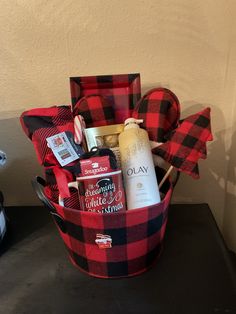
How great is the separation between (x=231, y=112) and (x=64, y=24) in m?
0.44

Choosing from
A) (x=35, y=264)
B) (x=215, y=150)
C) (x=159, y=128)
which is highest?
(x=159, y=128)

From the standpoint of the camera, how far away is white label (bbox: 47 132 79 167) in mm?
555

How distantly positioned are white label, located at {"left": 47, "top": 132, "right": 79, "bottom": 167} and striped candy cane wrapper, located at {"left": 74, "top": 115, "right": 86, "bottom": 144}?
0.02m

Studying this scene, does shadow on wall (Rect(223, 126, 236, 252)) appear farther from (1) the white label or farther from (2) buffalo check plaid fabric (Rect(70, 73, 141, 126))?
(1) the white label

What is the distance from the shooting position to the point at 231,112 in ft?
2.48

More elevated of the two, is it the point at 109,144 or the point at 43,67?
the point at 43,67

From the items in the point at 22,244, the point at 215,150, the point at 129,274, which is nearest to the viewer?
the point at 129,274

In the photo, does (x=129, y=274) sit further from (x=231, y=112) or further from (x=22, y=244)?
(x=231, y=112)

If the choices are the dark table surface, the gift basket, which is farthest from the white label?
the dark table surface

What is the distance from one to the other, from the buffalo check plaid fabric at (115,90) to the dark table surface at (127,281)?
0.96 ft

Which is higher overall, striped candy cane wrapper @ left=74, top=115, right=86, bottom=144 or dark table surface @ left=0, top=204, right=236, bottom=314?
striped candy cane wrapper @ left=74, top=115, right=86, bottom=144

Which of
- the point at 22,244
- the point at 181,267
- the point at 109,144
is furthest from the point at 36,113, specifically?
the point at 181,267

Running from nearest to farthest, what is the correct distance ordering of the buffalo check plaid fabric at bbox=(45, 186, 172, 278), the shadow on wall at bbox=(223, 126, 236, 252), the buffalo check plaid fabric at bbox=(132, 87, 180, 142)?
the buffalo check plaid fabric at bbox=(45, 186, 172, 278) → the buffalo check plaid fabric at bbox=(132, 87, 180, 142) → the shadow on wall at bbox=(223, 126, 236, 252)

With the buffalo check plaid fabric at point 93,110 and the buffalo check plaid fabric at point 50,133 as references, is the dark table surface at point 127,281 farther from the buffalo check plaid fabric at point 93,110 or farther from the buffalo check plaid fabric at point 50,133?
the buffalo check plaid fabric at point 93,110
